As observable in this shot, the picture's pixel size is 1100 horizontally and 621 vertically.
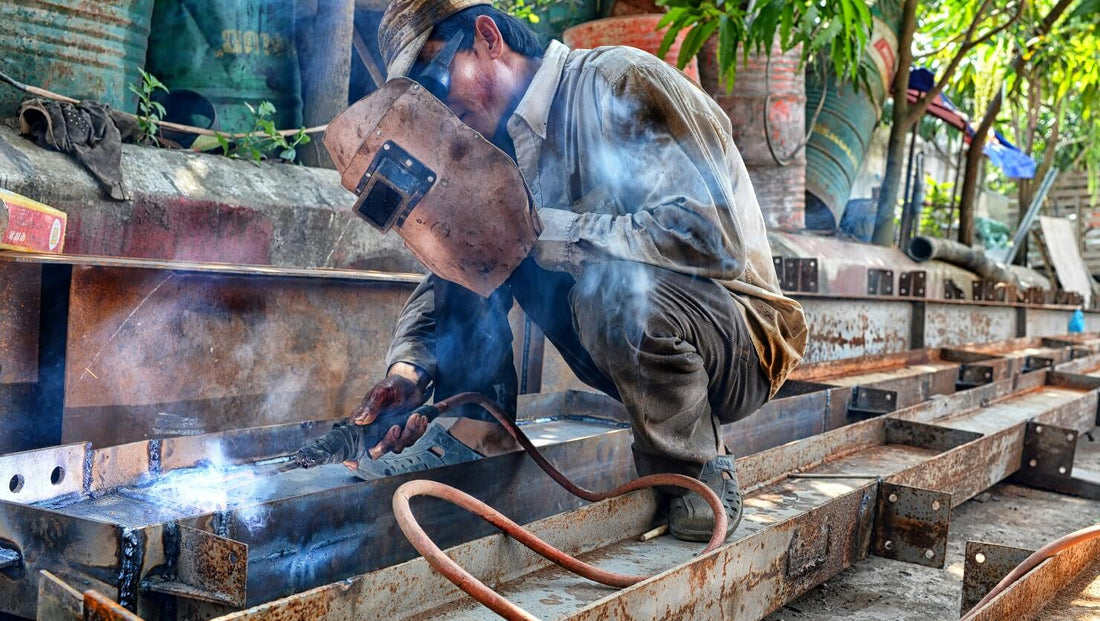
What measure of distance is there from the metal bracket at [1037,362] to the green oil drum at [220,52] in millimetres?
5066

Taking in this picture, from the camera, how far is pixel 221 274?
3.14 metres

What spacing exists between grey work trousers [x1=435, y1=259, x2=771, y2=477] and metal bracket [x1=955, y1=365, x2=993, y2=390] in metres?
3.50

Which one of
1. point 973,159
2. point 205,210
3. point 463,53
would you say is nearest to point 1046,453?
point 463,53

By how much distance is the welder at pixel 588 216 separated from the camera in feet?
6.81

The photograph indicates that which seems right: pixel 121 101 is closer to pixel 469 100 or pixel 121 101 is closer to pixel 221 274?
pixel 221 274

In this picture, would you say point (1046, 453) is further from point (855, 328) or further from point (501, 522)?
point (501, 522)

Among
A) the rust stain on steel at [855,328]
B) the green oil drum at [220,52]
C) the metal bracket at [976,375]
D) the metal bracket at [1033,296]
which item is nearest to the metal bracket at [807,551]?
the rust stain on steel at [855,328]

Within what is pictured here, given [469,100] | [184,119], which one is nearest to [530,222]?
[469,100]

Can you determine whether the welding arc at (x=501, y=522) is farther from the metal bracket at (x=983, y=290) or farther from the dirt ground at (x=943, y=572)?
the metal bracket at (x=983, y=290)

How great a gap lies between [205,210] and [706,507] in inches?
94.9

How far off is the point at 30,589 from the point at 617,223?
53.0 inches

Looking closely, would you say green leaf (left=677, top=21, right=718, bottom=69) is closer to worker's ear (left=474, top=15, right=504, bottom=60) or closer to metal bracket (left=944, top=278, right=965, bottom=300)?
worker's ear (left=474, top=15, right=504, bottom=60)

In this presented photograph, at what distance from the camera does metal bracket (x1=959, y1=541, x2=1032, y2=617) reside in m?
2.05

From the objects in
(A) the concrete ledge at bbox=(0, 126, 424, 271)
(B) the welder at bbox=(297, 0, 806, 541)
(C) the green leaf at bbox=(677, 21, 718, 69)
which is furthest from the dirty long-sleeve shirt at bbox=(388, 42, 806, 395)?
(C) the green leaf at bbox=(677, 21, 718, 69)
